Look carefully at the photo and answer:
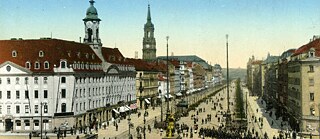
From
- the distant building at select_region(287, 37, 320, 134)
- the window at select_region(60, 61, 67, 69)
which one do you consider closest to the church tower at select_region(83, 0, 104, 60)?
the window at select_region(60, 61, 67, 69)

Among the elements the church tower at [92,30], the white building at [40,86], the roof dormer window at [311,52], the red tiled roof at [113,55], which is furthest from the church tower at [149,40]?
the roof dormer window at [311,52]

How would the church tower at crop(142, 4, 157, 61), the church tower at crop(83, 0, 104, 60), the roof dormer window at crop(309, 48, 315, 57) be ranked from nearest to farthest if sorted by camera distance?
the roof dormer window at crop(309, 48, 315, 57), the church tower at crop(83, 0, 104, 60), the church tower at crop(142, 4, 157, 61)

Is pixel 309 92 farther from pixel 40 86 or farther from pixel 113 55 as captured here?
pixel 113 55

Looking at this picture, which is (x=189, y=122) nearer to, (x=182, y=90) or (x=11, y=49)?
(x=11, y=49)

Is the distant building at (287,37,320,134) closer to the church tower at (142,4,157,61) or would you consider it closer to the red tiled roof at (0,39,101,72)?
the red tiled roof at (0,39,101,72)

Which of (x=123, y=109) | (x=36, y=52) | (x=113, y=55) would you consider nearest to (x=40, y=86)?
(x=36, y=52)

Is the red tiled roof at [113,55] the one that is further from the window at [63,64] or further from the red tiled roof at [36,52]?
the window at [63,64]

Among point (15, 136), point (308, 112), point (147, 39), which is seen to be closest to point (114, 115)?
point (15, 136)

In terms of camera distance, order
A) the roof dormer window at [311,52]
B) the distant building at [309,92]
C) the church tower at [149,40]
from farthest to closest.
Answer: the church tower at [149,40], the roof dormer window at [311,52], the distant building at [309,92]
